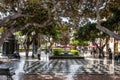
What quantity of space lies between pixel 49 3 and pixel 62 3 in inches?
29.0

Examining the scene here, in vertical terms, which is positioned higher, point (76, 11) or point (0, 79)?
point (76, 11)

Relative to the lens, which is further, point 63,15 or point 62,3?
point 63,15

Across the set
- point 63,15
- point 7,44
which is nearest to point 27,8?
point 63,15

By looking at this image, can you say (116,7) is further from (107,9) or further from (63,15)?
(63,15)

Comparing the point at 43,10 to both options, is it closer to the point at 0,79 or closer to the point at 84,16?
the point at 84,16

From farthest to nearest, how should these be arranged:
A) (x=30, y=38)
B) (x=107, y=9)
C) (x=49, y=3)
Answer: (x=30, y=38) < (x=107, y=9) < (x=49, y=3)

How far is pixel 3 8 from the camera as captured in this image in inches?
662

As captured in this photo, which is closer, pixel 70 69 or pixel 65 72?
pixel 65 72

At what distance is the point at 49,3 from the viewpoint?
15.9 metres

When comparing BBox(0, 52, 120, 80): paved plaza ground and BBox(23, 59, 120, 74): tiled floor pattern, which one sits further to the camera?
BBox(23, 59, 120, 74): tiled floor pattern

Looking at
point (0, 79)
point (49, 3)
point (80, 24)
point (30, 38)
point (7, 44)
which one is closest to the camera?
point (0, 79)

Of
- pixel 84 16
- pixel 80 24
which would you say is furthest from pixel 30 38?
pixel 84 16

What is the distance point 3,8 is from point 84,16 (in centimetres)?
491

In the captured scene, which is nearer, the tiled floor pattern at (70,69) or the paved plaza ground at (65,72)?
the paved plaza ground at (65,72)
